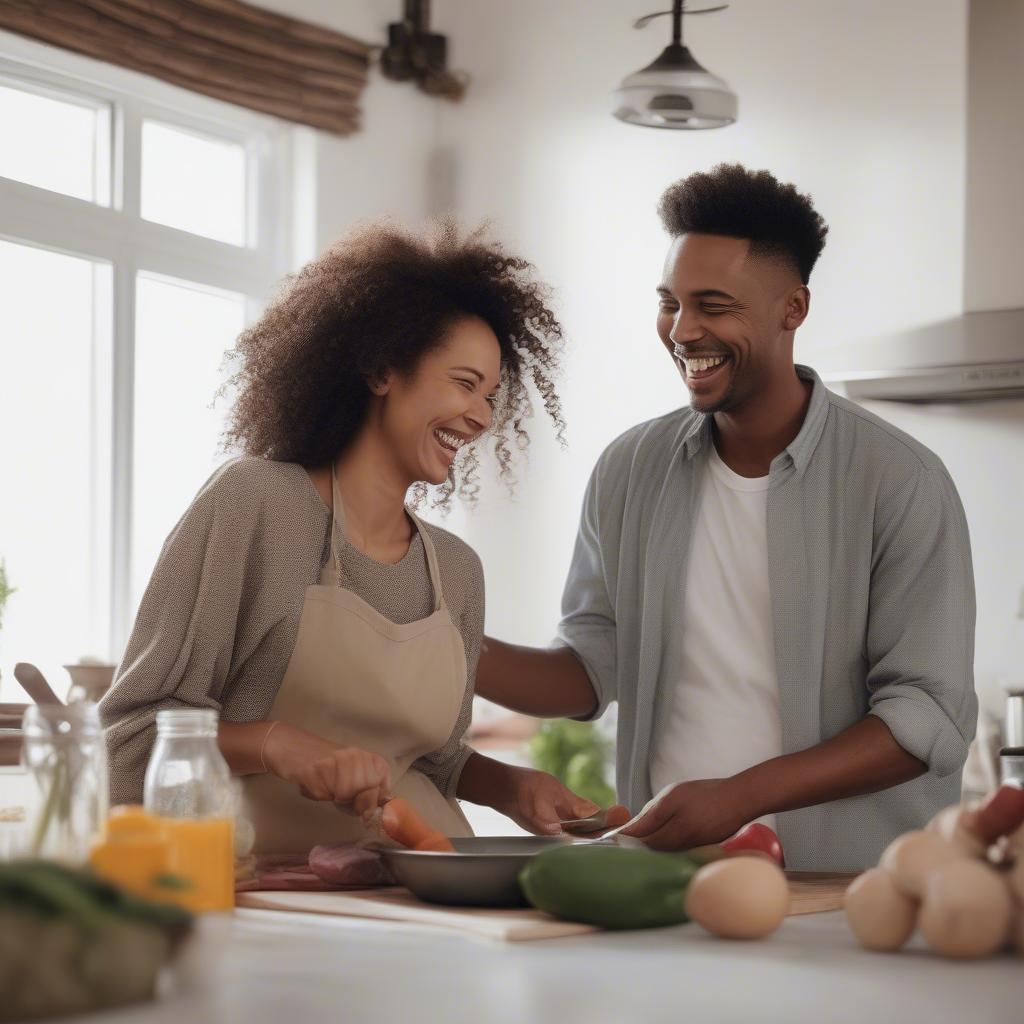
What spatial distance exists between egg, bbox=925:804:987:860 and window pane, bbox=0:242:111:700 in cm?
340

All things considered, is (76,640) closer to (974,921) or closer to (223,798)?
(223,798)

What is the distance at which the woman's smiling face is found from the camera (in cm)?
199

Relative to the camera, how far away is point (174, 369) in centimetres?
470

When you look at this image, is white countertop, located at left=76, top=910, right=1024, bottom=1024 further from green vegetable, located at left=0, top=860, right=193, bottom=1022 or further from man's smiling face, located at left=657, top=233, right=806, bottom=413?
man's smiling face, located at left=657, top=233, right=806, bottom=413

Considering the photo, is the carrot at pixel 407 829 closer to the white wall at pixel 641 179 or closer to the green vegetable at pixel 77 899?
the green vegetable at pixel 77 899

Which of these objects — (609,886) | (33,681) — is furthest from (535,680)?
(609,886)

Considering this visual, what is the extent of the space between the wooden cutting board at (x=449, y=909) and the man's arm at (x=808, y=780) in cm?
23

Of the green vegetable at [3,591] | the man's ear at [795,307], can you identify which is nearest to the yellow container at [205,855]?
the man's ear at [795,307]

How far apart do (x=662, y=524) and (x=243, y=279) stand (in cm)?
278

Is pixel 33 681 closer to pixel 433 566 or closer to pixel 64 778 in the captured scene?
pixel 433 566

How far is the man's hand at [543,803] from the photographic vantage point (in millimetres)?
1799

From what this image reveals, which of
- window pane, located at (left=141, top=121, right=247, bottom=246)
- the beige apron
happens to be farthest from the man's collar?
window pane, located at (left=141, top=121, right=247, bottom=246)

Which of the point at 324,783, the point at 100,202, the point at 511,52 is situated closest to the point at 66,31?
the point at 100,202

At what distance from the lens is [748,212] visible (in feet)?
7.72
